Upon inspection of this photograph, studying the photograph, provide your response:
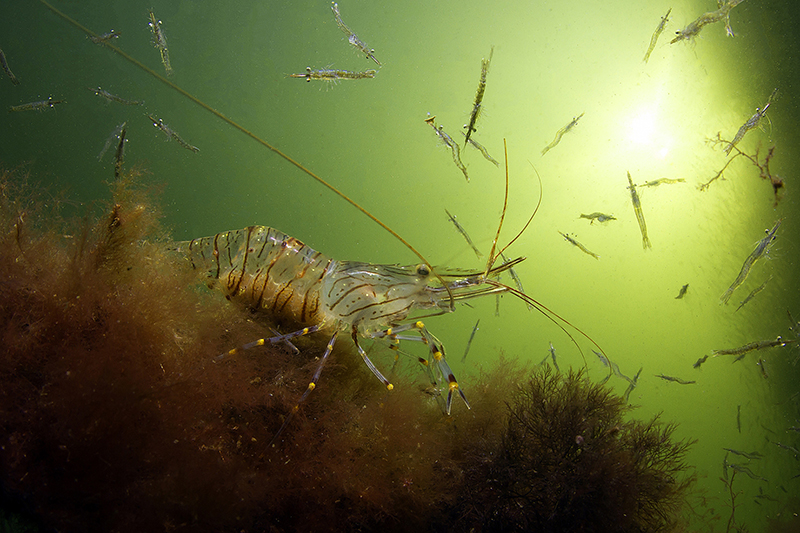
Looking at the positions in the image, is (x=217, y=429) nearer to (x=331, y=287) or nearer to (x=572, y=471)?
(x=331, y=287)

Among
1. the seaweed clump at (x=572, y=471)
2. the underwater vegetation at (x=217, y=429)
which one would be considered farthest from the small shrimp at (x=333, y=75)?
the seaweed clump at (x=572, y=471)

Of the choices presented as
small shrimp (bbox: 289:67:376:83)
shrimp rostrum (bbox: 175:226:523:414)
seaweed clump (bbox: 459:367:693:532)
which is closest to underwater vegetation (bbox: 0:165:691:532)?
seaweed clump (bbox: 459:367:693:532)

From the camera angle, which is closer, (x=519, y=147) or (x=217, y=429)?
(x=217, y=429)

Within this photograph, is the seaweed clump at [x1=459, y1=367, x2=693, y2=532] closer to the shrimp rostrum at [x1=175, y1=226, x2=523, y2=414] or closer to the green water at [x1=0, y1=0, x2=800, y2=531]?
the shrimp rostrum at [x1=175, y1=226, x2=523, y2=414]

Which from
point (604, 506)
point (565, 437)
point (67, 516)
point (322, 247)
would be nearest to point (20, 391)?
point (67, 516)

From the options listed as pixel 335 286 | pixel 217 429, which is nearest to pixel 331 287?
pixel 335 286

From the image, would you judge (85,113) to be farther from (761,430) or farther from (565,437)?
(761,430)

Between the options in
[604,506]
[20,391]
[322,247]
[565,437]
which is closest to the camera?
[20,391]

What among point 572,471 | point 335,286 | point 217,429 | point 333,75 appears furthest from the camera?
point 333,75
